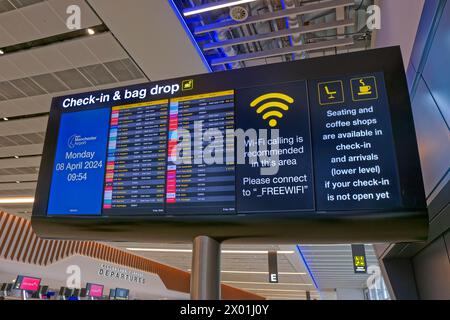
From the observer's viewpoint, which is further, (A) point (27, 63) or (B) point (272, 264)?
(B) point (272, 264)

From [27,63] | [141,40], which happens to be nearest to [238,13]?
[141,40]

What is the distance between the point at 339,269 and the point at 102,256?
9.80 m

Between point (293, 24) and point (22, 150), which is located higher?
point (22, 150)

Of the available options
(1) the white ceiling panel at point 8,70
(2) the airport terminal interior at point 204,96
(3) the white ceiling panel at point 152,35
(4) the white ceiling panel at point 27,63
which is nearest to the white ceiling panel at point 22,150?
(2) the airport terminal interior at point 204,96

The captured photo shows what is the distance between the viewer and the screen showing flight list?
1291 millimetres

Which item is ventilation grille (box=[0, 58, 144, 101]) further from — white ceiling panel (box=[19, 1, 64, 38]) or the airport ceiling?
white ceiling panel (box=[19, 1, 64, 38])

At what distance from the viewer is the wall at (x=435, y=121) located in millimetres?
1630

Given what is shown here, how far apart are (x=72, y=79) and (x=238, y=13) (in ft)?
10.9

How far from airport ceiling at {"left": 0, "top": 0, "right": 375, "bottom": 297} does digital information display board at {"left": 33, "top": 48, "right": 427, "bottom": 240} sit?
297 cm

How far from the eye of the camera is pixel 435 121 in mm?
1810

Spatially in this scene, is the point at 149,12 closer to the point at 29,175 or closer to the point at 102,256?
the point at 29,175

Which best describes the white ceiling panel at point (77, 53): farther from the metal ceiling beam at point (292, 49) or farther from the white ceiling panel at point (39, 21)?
Answer: the metal ceiling beam at point (292, 49)

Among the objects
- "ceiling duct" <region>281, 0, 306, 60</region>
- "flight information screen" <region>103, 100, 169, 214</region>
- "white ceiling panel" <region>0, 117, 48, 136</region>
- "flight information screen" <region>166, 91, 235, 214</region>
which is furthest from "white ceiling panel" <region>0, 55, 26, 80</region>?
"flight information screen" <region>166, 91, 235, 214</region>

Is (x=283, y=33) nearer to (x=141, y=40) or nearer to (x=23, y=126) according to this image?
(x=141, y=40)
